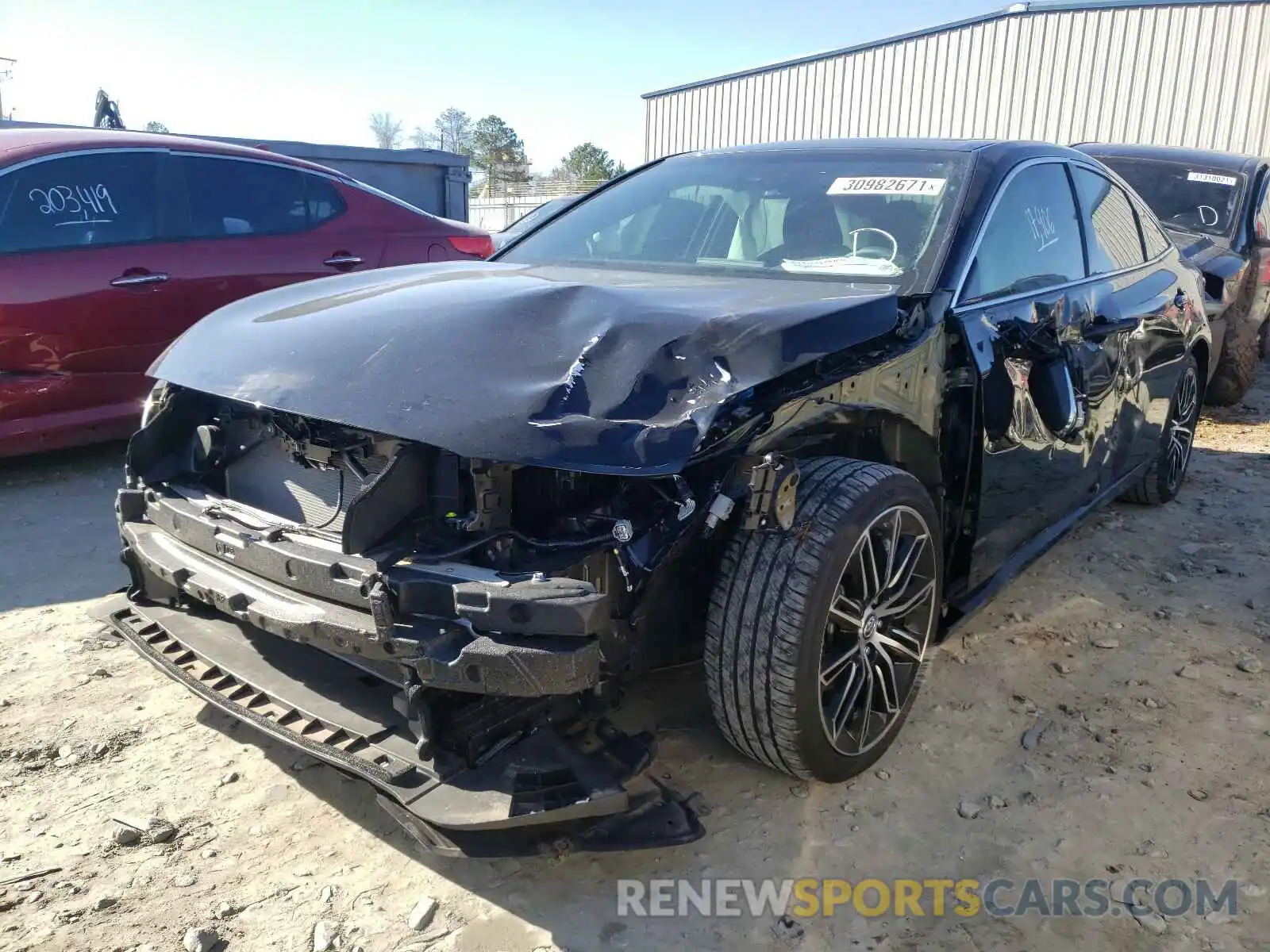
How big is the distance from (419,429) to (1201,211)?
7.01 meters

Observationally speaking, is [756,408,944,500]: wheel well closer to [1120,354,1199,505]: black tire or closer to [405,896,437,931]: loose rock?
[405,896,437,931]: loose rock

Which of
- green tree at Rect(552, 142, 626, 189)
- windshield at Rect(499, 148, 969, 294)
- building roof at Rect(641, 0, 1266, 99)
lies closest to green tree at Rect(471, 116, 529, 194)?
green tree at Rect(552, 142, 626, 189)

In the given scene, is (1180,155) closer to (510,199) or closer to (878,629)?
(878,629)

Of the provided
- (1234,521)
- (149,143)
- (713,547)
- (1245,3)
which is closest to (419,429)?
(713,547)

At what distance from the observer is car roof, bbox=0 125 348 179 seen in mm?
4621

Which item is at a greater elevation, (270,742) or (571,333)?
(571,333)

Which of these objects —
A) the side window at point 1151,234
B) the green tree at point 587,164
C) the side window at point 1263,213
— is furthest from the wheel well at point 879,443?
the green tree at point 587,164

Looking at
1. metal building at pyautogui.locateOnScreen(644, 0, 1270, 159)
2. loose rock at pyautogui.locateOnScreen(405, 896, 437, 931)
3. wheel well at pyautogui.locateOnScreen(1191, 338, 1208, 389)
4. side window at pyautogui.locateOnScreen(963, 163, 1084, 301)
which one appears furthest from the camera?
metal building at pyautogui.locateOnScreen(644, 0, 1270, 159)

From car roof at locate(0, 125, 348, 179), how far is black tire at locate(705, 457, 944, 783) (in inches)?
165

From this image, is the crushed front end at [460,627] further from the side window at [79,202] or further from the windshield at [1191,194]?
the windshield at [1191,194]

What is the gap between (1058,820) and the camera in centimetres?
248

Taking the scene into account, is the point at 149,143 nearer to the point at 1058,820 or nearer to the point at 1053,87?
the point at 1058,820

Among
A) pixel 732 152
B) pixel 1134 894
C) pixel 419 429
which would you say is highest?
pixel 732 152

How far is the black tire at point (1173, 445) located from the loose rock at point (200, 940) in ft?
13.8
